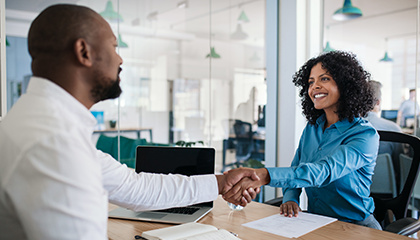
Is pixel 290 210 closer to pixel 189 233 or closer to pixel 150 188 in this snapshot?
pixel 189 233

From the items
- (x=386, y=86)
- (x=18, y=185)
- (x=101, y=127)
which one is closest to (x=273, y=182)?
(x=18, y=185)

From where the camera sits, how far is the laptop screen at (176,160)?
1682mm

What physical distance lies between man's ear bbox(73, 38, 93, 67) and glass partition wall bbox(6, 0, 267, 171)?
2081mm

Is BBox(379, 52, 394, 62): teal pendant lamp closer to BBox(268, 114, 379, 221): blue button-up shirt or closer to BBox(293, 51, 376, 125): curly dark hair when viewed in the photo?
BBox(293, 51, 376, 125): curly dark hair

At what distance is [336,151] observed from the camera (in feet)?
5.39

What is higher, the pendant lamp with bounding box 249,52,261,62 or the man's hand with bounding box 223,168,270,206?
the pendant lamp with bounding box 249,52,261,62

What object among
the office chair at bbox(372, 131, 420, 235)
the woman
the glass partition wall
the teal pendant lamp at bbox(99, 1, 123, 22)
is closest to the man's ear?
the woman

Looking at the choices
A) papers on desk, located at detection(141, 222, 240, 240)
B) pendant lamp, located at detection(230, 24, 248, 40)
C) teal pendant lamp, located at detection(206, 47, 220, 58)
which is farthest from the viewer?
pendant lamp, located at detection(230, 24, 248, 40)

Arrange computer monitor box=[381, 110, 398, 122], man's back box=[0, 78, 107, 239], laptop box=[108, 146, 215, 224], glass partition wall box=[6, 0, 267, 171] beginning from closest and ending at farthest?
man's back box=[0, 78, 107, 239]
laptop box=[108, 146, 215, 224]
computer monitor box=[381, 110, 398, 122]
glass partition wall box=[6, 0, 267, 171]

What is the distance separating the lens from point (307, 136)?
2021mm

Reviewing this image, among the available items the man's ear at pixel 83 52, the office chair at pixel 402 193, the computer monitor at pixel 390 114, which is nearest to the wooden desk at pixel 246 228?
the office chair at pixel 402 193

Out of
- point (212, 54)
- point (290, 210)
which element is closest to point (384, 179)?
point (290, 210)

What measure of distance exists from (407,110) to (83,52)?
9.68 ft

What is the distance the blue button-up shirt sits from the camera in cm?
157
